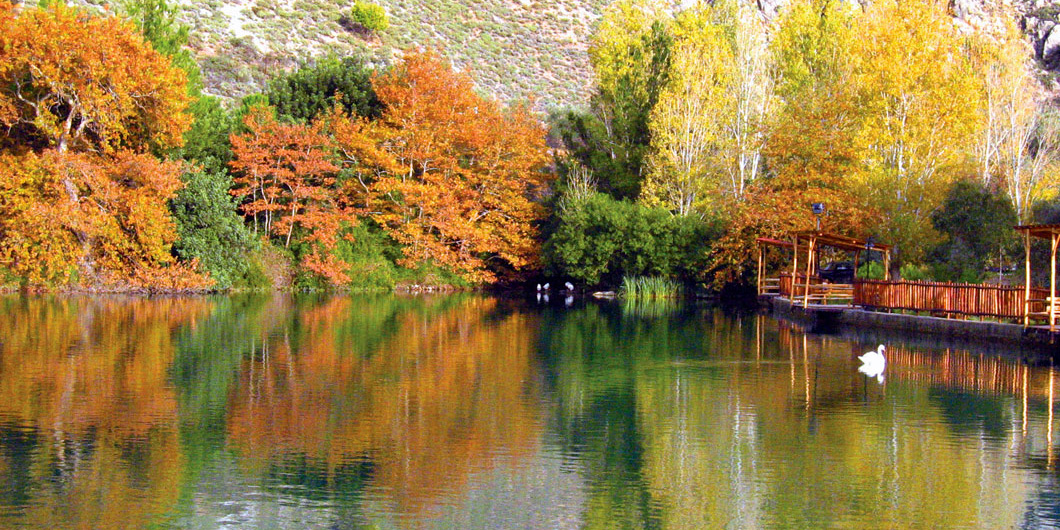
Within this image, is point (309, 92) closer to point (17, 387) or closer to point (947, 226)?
point (947, 226)

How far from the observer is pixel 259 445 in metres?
12.3

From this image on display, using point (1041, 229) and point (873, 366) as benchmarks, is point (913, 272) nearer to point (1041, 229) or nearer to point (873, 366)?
point (1041, 229)

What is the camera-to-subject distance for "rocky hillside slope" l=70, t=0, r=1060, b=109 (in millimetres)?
71562

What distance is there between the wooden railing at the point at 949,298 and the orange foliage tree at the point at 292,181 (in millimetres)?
21477

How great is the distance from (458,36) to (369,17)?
7.55 m

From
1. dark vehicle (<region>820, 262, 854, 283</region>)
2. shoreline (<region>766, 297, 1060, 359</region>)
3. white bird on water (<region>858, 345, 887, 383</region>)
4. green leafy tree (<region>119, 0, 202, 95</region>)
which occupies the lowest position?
white bird on water (<region>858, 345, 887, 383</region>)

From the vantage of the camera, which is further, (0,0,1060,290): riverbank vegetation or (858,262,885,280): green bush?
(858,262,885,280): green bush

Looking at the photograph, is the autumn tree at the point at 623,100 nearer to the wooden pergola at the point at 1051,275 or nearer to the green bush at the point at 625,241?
the green bush at the point at 625,241

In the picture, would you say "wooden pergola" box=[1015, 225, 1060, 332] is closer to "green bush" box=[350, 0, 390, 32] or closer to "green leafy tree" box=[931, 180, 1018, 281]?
"green leafy tree" box=[931, 180, 1018, 281]

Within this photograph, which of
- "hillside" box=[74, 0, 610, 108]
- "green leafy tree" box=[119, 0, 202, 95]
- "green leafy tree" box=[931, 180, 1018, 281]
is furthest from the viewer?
"hillside" box=[74, 0, 610, 108]

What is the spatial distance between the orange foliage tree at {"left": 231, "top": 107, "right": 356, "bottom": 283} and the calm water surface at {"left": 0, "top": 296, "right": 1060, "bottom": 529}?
19.2 metres

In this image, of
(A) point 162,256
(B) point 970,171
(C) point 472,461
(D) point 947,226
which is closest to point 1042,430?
(C) point 472,461

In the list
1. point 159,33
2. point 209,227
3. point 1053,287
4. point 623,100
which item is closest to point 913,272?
point 623,100

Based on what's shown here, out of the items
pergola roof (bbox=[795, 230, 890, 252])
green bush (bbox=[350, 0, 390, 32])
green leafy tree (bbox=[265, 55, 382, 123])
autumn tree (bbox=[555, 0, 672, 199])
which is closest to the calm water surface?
pergola roof (bbox=[795, 230, 890, 252])
